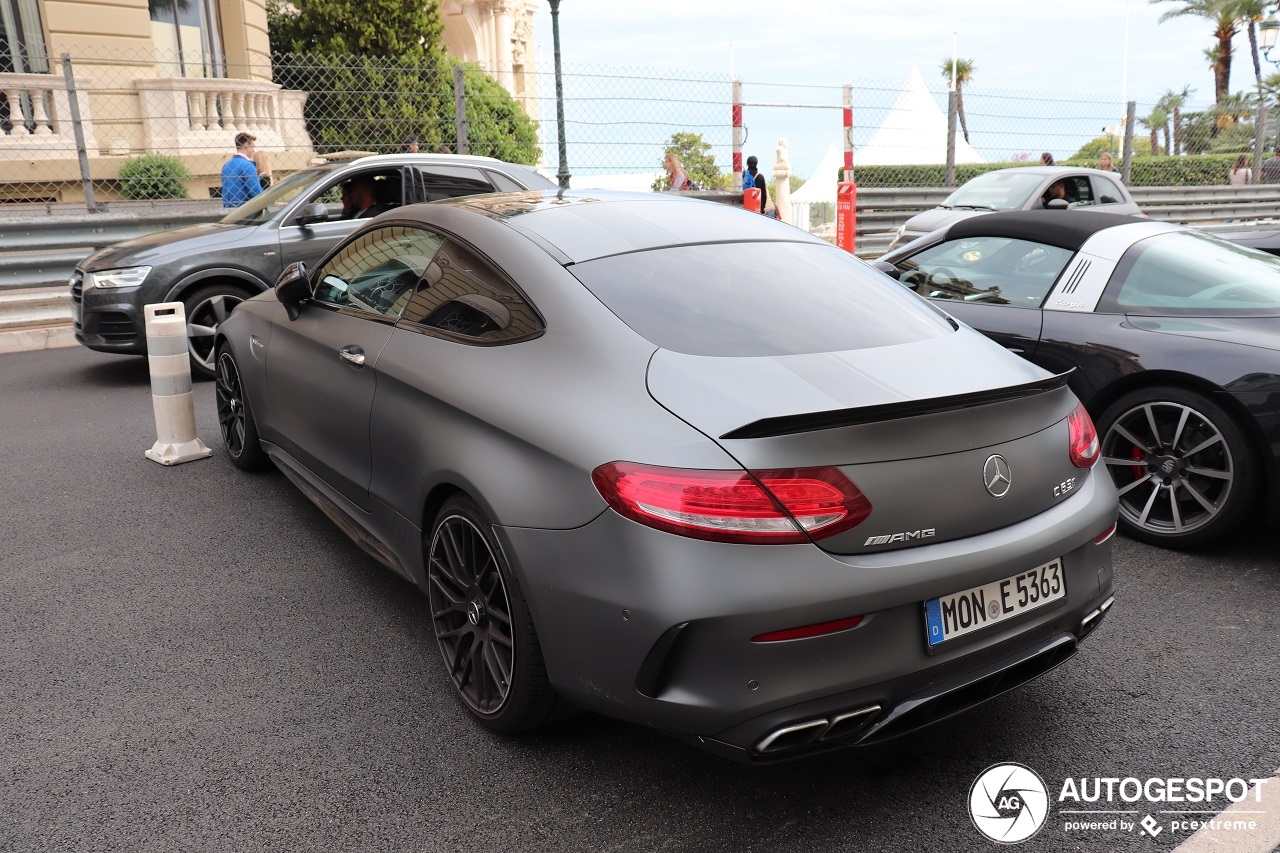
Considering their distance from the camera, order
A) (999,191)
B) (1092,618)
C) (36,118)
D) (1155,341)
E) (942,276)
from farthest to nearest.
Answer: (36,118), (999,191), (942,276), (1155,341), (1092,618)

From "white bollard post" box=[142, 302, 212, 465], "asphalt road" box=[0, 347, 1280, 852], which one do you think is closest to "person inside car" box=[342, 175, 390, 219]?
"white bollard post" box=[142, 302, 212, 465]

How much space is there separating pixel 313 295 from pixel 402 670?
1.79 meters

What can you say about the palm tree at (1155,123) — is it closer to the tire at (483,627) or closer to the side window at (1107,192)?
the side window at (1107,192)

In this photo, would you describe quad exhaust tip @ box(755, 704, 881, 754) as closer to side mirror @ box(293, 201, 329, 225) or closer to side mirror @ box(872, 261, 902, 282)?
side mirror @ box(872, 261, 902, 282)

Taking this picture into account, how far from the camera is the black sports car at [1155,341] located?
164 inches

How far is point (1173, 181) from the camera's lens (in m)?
20.5

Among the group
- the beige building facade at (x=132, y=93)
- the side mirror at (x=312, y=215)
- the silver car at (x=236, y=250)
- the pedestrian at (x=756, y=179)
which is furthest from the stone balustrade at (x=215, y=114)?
the pedestrian at (x=756, y=179)

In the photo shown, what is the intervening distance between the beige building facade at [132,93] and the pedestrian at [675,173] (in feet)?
6.73

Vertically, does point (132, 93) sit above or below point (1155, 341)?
above

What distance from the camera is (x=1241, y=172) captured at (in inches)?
762

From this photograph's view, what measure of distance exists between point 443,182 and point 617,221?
5450 mm

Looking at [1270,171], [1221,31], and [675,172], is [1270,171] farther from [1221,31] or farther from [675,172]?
[1221,31]

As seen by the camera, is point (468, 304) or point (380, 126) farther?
point (380, 126)

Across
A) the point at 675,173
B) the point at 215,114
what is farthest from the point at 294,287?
the point at 215,114
